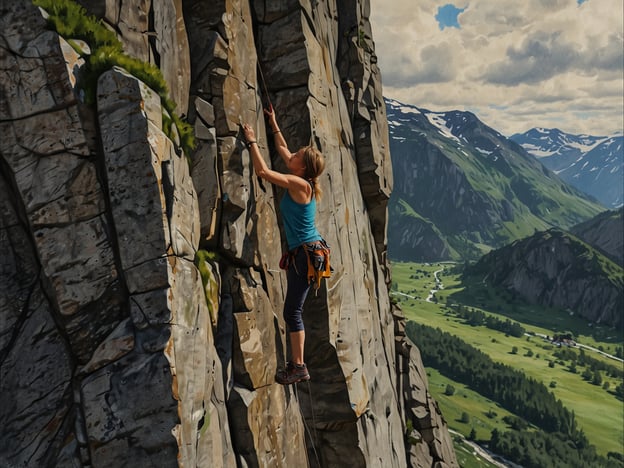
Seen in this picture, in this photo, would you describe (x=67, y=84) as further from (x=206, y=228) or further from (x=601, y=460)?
(x=601, y=460)

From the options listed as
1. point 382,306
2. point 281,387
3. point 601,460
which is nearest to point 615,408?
point 601,460

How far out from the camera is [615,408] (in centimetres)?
18688

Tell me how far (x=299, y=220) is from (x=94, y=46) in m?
7.21

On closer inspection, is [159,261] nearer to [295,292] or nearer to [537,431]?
[295,292]

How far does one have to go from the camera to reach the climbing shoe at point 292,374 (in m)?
14.7

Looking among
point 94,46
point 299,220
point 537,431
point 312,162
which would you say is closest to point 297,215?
point 299,220

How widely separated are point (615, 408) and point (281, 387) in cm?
22522

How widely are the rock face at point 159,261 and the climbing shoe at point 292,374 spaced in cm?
46

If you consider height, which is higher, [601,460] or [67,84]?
[67,84]

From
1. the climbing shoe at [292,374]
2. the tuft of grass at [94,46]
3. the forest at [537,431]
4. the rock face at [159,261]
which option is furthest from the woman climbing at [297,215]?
the forest at [537,431]

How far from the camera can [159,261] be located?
35.4 feet

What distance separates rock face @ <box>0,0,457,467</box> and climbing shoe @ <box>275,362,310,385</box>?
46cm

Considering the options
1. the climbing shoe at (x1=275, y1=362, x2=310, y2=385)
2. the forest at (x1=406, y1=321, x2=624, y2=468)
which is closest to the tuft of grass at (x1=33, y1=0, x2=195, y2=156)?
the climbing shoe at (x1=275, y1=362, x2=310, y2=385)

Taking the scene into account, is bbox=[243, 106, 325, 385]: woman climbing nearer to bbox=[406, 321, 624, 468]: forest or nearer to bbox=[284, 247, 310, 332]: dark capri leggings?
bbox=[284, 247, 310, 332]: dark capri leggings
